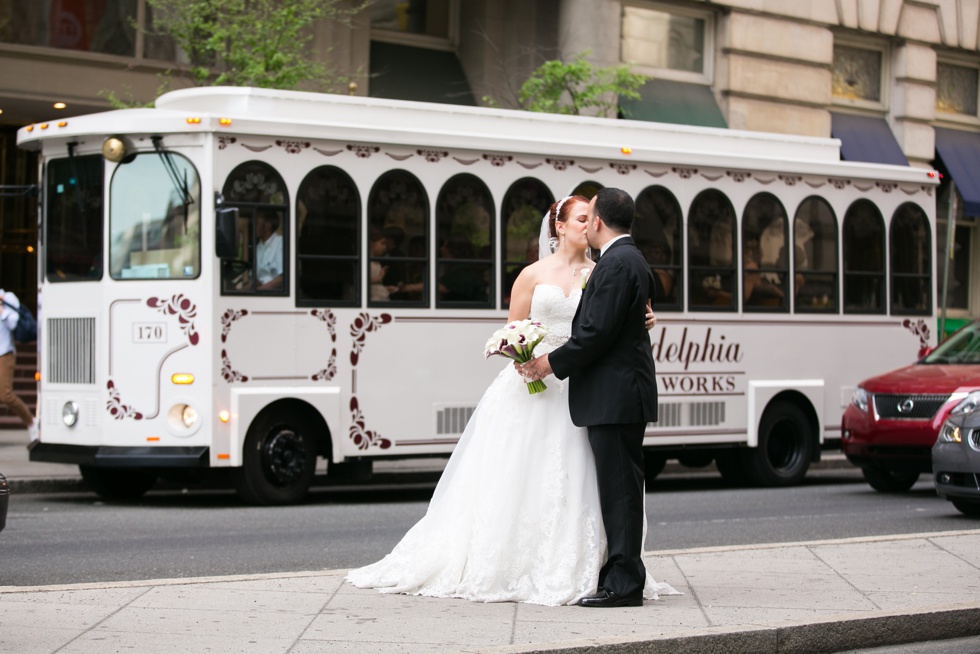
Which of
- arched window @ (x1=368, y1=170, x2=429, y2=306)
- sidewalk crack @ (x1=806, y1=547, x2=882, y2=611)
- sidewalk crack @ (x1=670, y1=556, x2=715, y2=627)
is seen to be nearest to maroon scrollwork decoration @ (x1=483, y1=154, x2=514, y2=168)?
arched window @ (x1=368, y1=170, x2=429, y2=306)

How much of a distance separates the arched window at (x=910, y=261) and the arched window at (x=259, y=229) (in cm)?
768

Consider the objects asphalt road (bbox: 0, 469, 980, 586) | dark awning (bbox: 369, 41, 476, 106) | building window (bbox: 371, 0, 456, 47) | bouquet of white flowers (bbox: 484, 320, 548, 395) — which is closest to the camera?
bouquet of white flowers (bbox: 484, 320, 548, 395)

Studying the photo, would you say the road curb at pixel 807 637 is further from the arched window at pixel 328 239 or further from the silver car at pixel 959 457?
the arched window at pixel 328 239

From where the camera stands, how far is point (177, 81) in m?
21.0

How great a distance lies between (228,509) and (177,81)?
9.36 metres

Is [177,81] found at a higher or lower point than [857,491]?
higher

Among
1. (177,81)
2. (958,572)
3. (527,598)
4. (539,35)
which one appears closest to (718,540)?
(958,572)

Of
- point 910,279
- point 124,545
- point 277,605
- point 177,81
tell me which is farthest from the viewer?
point 177,81

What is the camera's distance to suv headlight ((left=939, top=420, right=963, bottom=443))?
39.7ft

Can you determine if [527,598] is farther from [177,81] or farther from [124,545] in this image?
[177,81]

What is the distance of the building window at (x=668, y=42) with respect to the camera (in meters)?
25.0

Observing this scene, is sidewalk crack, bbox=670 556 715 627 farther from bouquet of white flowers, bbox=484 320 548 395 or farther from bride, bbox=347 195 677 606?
bouquet of white flowers, bbox=484 320 548 395

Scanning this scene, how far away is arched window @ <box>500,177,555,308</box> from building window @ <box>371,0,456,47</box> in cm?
942

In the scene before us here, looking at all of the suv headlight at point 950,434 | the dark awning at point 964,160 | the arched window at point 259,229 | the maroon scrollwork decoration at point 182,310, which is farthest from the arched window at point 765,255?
the dark awning at point 964,160
